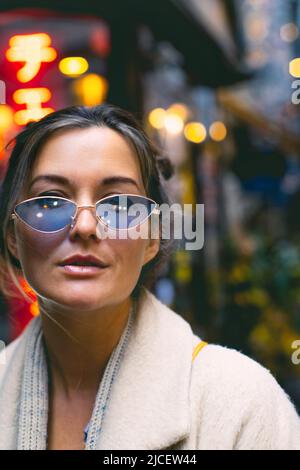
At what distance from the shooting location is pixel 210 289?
7.40 metres

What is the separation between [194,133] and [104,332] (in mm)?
5971

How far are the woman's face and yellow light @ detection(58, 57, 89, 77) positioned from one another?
10.4ft

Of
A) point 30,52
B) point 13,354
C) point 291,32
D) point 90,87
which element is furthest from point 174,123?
point 13,354

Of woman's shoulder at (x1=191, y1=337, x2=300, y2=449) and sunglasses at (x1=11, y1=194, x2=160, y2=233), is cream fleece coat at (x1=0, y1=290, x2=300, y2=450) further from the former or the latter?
sunglasses at (x1=11, y1=194, x2=160, y2=233)

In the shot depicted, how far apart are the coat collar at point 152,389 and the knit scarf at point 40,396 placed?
23mm

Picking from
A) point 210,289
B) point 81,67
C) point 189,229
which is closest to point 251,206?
point 210,289

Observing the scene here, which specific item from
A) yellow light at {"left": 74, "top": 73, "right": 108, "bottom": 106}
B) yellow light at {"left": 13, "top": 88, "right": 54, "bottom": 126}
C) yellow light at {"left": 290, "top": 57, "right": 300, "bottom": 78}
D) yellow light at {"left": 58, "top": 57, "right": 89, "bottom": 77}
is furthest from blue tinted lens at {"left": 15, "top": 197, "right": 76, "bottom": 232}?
yellow light at {"left": 74, "top": 73, "right": 108, "bottom": 106}

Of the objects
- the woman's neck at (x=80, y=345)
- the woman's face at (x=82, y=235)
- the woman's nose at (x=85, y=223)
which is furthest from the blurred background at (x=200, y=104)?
the woman's nose at (x=85, y=223)

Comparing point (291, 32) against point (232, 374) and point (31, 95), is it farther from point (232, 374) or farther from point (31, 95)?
point (232, 374)

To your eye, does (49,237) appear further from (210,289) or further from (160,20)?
(210,289)

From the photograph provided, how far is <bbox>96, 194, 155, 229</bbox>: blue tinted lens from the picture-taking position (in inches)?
58.7

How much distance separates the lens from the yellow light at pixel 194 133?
23.6 ft

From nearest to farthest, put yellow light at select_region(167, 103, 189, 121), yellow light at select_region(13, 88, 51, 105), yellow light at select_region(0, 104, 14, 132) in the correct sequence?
1. yellow light at select_region(13, 88, 51, 105)
2. yellow light at select_region(0, 104, 14, 132)
3. yellow light at select_region(167, 103, 189, 121)

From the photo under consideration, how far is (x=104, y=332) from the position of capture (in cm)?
166
